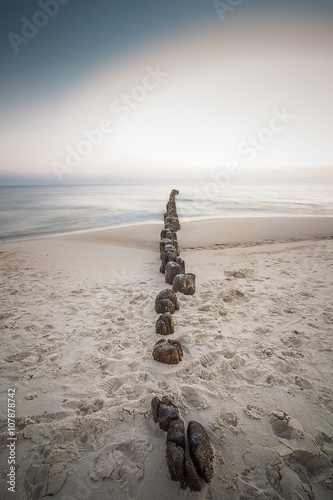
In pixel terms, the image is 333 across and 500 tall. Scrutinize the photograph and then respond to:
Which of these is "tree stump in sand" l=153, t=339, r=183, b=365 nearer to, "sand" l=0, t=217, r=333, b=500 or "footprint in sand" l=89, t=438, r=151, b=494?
"sand" l=0, t=217, r=333, b=500

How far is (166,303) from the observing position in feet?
12.1

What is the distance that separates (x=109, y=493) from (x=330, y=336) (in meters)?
3.28

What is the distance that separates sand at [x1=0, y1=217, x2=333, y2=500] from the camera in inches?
65.3

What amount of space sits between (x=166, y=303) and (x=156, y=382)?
141cm

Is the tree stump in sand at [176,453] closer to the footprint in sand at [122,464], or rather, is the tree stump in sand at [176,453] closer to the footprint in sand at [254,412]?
the footprint in sand at [122,464]

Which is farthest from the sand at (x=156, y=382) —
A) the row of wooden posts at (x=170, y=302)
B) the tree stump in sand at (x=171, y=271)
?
the tree stump in sand at (x=171, y=271)

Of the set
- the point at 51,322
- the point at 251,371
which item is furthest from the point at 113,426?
the point at 51,322

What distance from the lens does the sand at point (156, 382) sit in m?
1.66

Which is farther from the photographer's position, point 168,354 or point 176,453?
point 168,354

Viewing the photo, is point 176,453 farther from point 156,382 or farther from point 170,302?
point 170,302

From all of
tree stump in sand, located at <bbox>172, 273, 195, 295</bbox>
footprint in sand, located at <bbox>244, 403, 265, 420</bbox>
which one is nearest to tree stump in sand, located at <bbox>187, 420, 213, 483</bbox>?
footprint in sand, located at <bbox>244, 403, 265, 420</bbox>

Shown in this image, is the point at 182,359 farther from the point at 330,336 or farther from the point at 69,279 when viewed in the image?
the point at 69,279

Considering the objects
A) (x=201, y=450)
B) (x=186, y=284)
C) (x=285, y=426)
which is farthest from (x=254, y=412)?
(x=186, y=284)

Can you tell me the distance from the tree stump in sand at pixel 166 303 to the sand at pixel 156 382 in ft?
0.45
